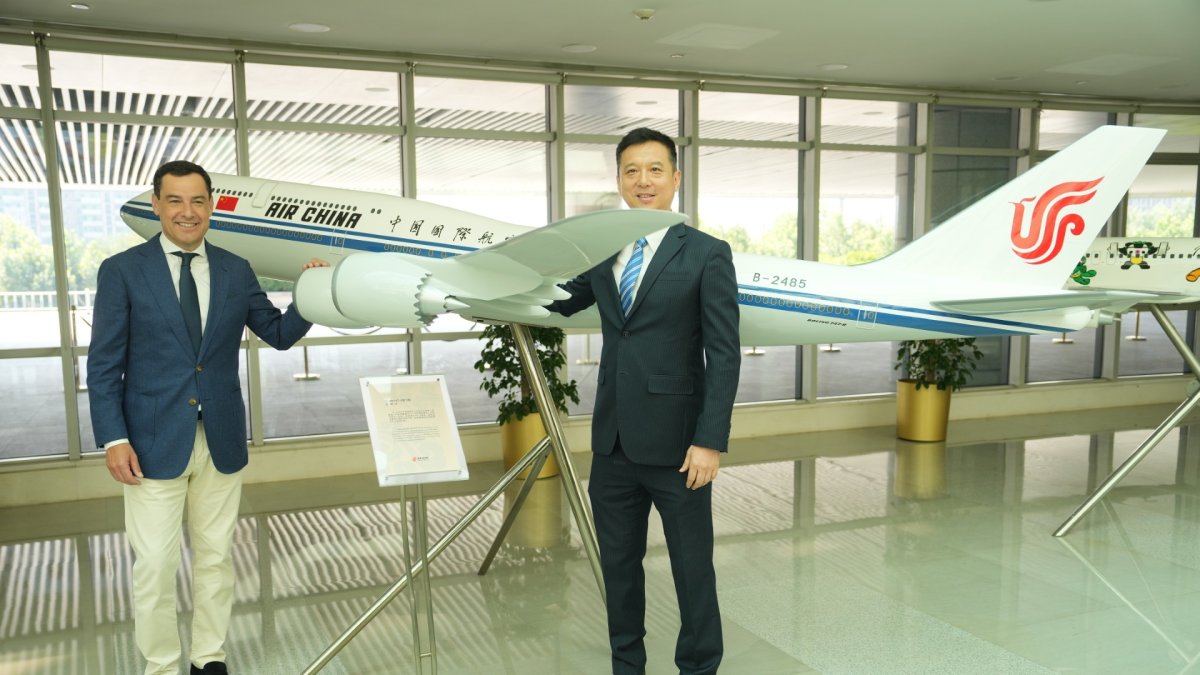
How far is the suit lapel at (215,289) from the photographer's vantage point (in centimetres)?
295

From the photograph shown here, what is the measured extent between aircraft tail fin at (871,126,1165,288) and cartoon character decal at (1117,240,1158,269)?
221 centimetres

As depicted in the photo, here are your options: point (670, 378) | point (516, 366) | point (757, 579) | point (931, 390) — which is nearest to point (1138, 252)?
point (931, 390)

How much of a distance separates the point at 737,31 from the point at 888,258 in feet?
9.25

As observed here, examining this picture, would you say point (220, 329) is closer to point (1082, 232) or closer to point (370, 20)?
point (370, 20)

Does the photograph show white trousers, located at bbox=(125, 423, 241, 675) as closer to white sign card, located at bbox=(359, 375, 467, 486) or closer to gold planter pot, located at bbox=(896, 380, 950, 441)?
white sign card, located at bbox=(359, 375, 467, 486)

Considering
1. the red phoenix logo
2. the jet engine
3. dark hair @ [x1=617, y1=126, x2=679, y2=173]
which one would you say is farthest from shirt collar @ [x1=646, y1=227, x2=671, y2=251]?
the red phoenix logo

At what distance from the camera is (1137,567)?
4438 millimetres

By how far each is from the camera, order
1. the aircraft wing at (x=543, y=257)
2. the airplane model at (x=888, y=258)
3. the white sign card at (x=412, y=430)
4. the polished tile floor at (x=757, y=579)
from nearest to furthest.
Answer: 1. the aircraft wing at (x=543, y=257)
2. the white sign card at (x=412, y=430)
3. the airplane model at (x=888, y=258)
4. the polished tile floor at (x=757, y=579)

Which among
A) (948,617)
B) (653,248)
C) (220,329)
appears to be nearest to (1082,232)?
(948,617)

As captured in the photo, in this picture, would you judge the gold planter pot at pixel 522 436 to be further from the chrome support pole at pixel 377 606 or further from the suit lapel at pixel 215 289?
the suit lapel at pixel 215 289

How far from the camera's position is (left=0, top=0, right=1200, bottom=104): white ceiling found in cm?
511

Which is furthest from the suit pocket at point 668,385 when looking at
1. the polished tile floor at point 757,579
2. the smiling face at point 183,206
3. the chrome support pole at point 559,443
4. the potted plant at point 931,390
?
the potted plant at point 931,390

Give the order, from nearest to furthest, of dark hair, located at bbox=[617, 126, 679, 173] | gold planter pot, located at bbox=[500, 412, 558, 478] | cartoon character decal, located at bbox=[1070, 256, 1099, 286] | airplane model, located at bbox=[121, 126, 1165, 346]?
dark hair, located at bbox=[617, 126, 679, 173] → airplane model, located at bbox=[121, 126, 1165, 346] → cartoon character decal, located at bbox=[1070, 256, 1099, 286] → gold planter pot, located at bbox=[500, 412, 558, 478]

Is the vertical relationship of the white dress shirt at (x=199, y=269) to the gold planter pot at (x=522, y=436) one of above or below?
above
